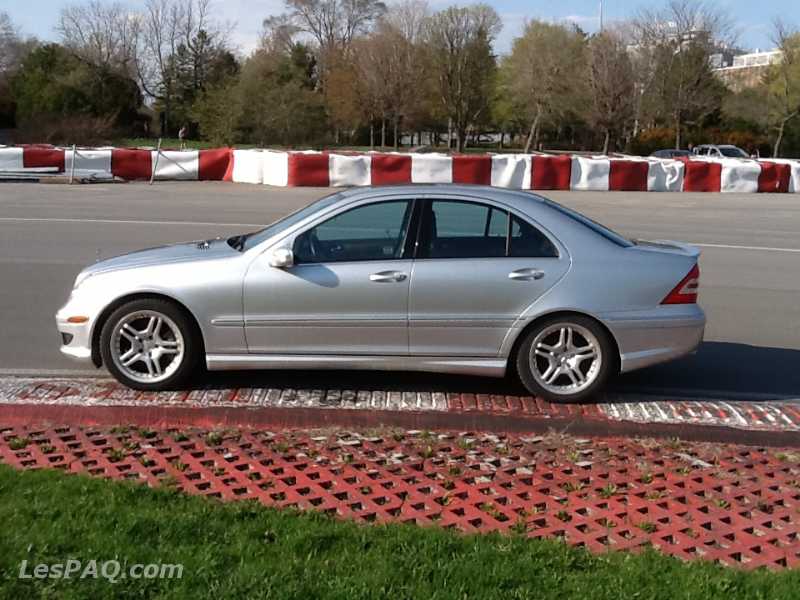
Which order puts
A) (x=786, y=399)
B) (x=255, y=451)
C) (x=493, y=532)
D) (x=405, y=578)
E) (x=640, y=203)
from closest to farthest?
(x=405, y=578) → (x=493, y=532) → (x=255, y=451) → (x=786, y=399) → (x=640, y=203)

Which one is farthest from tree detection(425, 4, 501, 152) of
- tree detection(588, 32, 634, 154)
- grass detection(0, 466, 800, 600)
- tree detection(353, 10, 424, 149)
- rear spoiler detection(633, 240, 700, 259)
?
grass detection(0, 466, 800, 600)

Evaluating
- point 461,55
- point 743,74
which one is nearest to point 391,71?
point 461,55

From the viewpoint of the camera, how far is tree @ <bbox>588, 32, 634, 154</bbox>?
5856 cm

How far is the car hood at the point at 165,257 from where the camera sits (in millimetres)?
6055

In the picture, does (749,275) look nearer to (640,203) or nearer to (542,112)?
(640,203)

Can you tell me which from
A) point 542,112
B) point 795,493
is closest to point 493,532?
point 795,493

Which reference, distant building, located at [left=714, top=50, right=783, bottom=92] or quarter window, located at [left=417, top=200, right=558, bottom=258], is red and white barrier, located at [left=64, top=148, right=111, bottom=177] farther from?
distant building, located at [left=714, top=50, right=783, bottom=92]

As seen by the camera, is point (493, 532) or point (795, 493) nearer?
point (493, 532)

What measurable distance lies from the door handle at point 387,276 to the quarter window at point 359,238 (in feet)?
0.48

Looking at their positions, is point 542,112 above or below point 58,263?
above

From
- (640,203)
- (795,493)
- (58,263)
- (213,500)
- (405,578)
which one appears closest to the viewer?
(405,578)

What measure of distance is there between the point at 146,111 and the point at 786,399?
2548 inches

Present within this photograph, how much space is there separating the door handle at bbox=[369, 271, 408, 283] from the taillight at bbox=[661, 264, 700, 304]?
176 centimetres

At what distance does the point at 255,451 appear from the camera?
4.91m
